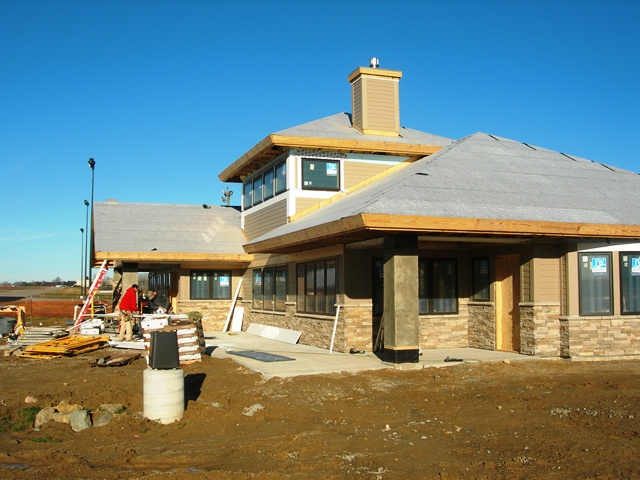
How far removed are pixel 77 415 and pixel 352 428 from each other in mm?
4016

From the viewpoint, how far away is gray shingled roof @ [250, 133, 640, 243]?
570 inches

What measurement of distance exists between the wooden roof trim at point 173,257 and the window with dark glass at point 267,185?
8.89 feet

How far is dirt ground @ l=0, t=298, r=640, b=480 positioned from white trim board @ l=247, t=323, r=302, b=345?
19.7 feet

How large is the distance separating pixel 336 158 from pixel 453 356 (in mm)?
8308

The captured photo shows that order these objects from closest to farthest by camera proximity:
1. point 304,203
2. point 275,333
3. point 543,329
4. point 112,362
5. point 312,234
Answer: point 543,329 < point 112,362 < point 312,234 < point 304,203 < point 275,333

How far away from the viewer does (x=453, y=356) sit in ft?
52.2

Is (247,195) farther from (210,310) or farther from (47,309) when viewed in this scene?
(47,309)

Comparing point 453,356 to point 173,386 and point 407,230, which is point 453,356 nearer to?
point 407,230

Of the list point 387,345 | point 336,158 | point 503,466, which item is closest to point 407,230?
point 387,345

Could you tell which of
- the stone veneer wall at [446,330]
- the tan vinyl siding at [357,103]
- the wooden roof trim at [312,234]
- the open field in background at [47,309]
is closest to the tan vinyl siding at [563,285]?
the stone veneer wall at [446,330]

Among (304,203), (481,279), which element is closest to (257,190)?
(304,203)

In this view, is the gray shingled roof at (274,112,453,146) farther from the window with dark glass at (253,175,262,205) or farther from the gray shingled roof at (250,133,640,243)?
the window with dark glass at (253,175,262,205)

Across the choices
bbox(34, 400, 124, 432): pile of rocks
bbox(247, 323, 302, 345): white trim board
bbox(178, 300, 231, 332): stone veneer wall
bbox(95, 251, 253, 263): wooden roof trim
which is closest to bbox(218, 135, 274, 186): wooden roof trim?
bbox(95, 251, 253, 263): wooden roof trim

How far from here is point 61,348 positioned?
17891 millimetres
